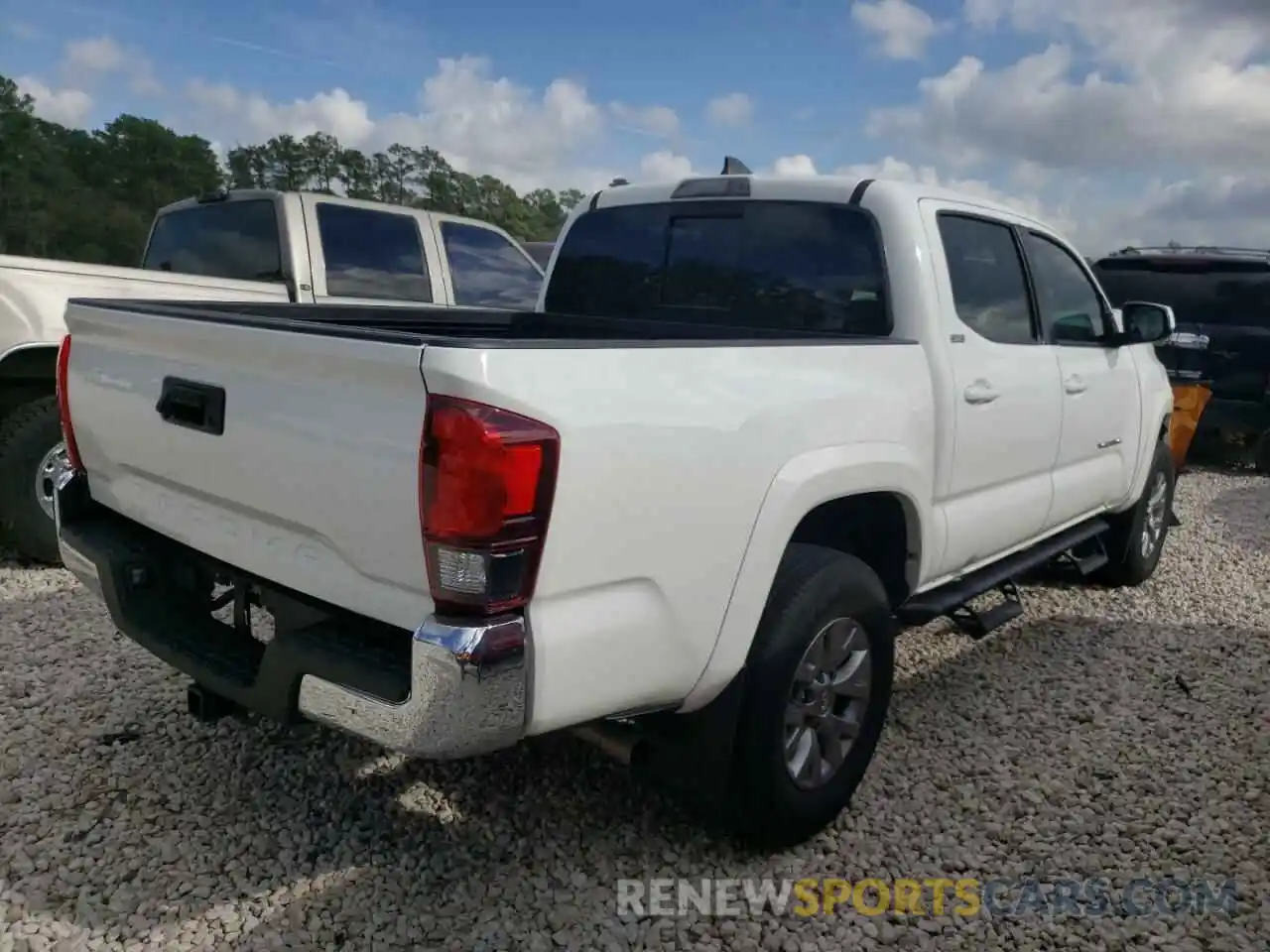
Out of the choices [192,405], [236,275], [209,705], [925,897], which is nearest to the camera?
[192,405]

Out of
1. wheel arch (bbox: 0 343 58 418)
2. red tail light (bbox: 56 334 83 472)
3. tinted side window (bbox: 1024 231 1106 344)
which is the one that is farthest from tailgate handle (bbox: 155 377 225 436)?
tinted side window (bbox: 1024 231 1106 344)

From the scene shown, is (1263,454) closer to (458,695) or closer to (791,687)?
(791,687)

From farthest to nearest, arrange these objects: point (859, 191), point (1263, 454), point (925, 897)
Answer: point (1263, 454), point (859, 191), point (925, 897)

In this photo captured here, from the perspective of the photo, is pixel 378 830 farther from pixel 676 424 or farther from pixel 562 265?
pixel 562 265

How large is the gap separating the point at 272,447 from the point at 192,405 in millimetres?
364

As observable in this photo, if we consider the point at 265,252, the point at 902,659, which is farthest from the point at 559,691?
the point at 265,252

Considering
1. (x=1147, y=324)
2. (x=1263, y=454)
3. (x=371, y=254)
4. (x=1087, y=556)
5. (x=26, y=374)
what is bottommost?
(x=1263, y=454)

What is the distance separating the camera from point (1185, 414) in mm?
7895

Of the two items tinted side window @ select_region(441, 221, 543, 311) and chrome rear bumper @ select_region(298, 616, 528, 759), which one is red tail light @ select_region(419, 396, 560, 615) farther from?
tinted side window @ select_region(441, 221, 543, 311)

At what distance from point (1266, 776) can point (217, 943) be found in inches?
134

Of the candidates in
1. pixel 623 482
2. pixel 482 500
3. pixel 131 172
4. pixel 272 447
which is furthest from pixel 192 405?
pixel 131 172

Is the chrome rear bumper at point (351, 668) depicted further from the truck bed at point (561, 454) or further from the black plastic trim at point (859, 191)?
the black plastic trim at point (859, 191)

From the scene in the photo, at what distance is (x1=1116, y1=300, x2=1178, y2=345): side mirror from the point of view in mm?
4465

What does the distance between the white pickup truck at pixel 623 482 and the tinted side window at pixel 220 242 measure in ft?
8.85
